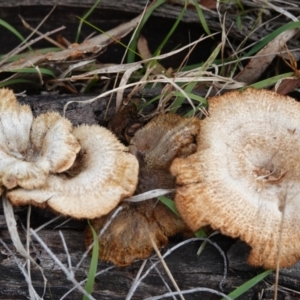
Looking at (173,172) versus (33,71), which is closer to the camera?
(173,172)

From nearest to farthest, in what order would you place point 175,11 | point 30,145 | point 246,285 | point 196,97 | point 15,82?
point 246,285 → point 30,145 → point 196,97 → point 15,82 → point 175,11

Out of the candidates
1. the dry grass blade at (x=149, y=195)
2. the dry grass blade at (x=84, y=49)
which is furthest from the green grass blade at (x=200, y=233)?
the dry grass blade at (x=84, y=49)

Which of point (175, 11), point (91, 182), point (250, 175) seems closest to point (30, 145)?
point (91, 182)

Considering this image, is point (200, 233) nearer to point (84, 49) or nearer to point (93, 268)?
point (93, 268)

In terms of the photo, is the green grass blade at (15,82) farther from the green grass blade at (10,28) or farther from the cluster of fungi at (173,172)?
the cluster of fungi at (173,172)

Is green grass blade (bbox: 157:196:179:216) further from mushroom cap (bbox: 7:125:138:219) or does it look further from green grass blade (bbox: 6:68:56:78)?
green grass blade (bbox: 6:68:56:78)

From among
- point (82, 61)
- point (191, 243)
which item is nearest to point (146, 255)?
point (191, 243)
